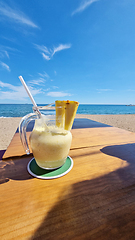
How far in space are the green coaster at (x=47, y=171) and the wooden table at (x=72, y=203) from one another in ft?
0.05

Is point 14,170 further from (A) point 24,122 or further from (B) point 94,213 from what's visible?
(B) point 94,213

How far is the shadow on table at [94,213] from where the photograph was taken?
0.21 meters

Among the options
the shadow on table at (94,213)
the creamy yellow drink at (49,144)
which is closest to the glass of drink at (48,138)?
the creamy yellow drink at (49,144)

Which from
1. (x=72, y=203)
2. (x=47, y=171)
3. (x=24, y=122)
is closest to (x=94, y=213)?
(x=72, y=203)

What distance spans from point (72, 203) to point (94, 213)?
54 mm

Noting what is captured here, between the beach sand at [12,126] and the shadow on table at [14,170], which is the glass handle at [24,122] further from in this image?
the beach sand at [12,126]

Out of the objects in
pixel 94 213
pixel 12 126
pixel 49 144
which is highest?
pixel 49 144

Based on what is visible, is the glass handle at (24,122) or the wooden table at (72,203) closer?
the wooden table at (72,203)

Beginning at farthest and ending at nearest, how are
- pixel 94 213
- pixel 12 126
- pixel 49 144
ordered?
pixel 12 126 → pixel 49 144 → pixel 94 213

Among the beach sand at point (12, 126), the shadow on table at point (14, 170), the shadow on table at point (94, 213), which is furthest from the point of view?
the beach sand at point (12, 126)

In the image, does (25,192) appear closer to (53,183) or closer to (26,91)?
(53,183)

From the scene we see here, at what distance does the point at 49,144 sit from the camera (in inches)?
14.8

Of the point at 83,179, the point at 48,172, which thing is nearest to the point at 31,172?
the point at 48,172

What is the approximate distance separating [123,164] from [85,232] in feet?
0.99
